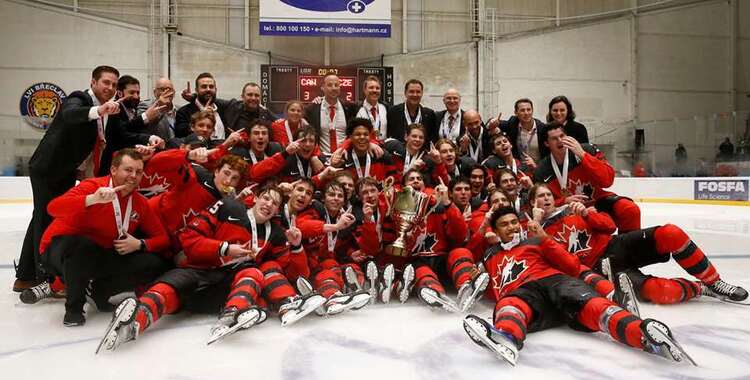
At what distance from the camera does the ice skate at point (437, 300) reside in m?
2.69

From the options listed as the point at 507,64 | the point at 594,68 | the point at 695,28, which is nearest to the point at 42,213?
the point at 507,64

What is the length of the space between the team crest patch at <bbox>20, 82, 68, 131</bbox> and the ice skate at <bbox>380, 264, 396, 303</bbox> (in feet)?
36.7

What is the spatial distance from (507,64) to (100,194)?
39.7ft

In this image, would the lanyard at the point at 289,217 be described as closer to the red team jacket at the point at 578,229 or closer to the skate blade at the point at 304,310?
the skate blade at the point at 304,310

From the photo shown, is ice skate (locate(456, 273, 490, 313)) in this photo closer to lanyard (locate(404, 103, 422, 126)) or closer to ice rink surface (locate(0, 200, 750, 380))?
ice rink surface (locate(0, 200, 750, 380))

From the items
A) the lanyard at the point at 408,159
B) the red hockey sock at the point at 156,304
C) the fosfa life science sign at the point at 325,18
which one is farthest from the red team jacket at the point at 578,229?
the fosfa life science sign at the point at 325,18

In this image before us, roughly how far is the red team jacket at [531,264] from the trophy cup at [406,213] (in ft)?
1.85

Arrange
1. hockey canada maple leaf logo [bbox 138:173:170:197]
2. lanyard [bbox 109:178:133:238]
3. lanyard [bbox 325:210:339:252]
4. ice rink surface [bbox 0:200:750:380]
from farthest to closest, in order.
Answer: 1. lanyard [bbox 325:210:339:252]
2. hockey canada maple leaf logo [bbox 138:173:170:197]
3. lanyard [bbox 109:178:133:238]
4. ice rink surface [bbox 0:200:750:380]

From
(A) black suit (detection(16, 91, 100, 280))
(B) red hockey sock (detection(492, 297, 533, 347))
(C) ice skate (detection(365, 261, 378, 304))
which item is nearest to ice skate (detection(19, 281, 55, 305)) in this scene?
(A) black suit (detection(16, 91, 100, 280))

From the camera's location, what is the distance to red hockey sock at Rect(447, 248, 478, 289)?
116 inches

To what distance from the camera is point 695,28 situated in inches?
527

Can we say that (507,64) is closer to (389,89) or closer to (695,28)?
(389,89)

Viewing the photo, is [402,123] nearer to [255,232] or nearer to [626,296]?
[255,232]

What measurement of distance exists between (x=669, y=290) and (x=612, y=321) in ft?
3.16
